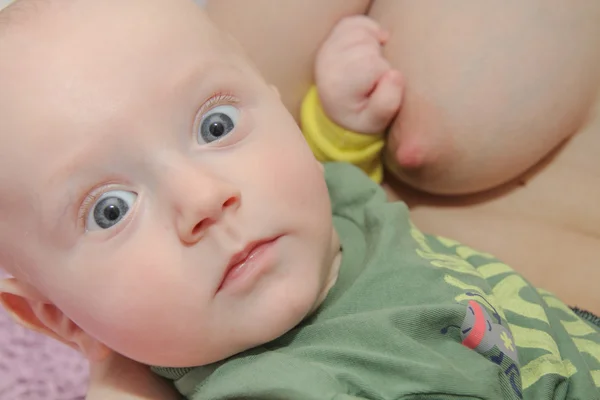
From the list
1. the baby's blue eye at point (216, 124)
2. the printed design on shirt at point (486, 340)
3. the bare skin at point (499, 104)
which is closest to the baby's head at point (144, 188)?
the baby's blue eye at point (216, 124)

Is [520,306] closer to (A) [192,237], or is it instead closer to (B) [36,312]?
(A) [192,237]

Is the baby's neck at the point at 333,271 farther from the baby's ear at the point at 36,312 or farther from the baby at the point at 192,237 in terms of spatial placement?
the baby's ear at the point at 36,312

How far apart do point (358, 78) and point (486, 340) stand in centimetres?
40

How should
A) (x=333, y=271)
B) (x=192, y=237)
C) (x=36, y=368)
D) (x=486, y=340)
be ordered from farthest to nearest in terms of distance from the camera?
1. (x=36, y=368)
2. (x=333, y=271)
3. (x=486, y=340)
4. (x=192, y=237)

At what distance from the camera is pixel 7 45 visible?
59 centimetres

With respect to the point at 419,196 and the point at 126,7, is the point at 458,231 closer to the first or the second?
the point at 419,196

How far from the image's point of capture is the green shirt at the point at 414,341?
0.64 m

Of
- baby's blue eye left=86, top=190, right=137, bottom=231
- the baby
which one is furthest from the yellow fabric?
baby's blue eye left=86, top=190, right=137, bottom=231

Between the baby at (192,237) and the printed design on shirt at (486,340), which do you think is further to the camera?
the printed design on shirt at (486,340)

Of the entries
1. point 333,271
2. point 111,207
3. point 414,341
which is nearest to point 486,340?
point 414,341

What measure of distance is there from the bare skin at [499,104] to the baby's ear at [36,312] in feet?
1.49

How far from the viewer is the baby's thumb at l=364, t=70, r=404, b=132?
2.84ft

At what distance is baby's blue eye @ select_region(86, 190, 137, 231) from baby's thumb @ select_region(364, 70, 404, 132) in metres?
0.41

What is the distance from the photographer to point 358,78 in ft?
2.87
